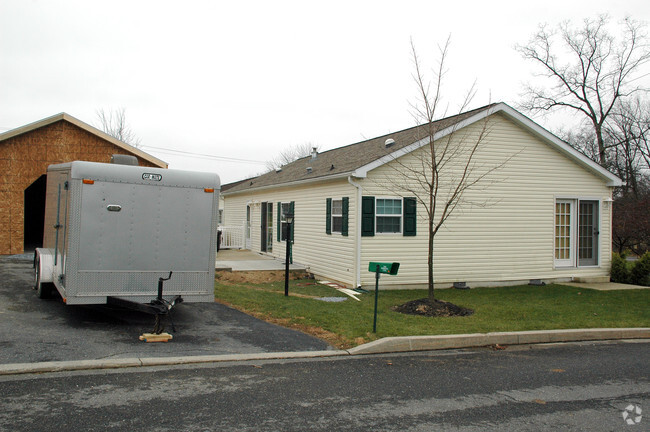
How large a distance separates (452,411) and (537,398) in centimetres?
119

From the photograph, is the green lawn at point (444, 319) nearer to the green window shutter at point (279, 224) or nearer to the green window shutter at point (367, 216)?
the green window shutter at point (367, 216)

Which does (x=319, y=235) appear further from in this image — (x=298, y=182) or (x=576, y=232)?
Answer: (x=576, y=232)

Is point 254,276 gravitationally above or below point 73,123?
below

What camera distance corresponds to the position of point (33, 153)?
18.7 metres

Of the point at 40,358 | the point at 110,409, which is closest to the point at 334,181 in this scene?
the point at 40,358

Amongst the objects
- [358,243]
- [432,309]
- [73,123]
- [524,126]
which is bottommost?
[432,309]

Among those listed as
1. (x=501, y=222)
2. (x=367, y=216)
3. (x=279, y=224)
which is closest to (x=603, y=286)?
(x=501, y=222)

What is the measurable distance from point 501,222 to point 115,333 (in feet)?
37.7

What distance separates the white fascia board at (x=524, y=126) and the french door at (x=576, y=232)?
1.14 meters

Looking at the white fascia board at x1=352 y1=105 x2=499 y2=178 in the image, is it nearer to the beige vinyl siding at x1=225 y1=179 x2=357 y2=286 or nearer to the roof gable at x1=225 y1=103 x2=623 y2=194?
the roof gable at x1=225 y1=103 x2=623 y2=194

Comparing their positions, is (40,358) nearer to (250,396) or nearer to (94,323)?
(94,323)

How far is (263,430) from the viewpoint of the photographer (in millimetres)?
4574

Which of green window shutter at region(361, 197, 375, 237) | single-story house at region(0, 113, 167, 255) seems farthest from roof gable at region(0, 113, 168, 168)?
green window shutter at region(361, 197, 375, 237)

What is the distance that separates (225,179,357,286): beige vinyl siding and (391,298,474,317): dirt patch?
3166mm
